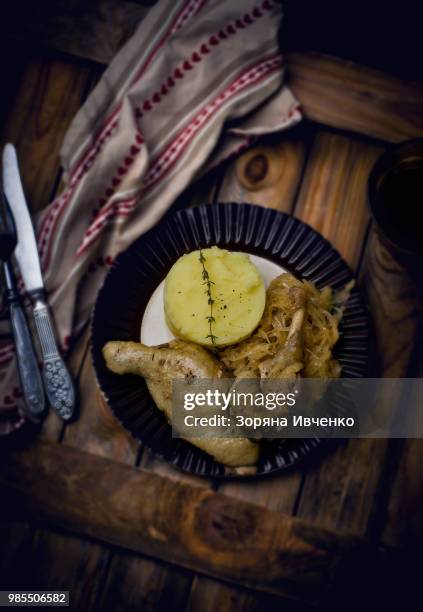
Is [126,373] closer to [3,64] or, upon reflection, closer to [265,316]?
[265,316]

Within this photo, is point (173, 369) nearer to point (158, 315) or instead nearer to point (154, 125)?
point (158, 315)

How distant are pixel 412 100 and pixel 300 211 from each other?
45 centimetres

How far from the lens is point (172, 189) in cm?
169

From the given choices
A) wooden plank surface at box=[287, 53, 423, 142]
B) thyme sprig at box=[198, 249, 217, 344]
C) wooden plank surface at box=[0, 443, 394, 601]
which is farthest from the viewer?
wooden plank surface at box=[287, 53, 423, 142]

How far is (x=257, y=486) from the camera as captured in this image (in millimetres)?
1627

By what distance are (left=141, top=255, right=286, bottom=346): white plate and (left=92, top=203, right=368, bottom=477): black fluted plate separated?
0.06 ft

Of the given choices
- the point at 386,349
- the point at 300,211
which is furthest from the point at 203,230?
the point at 386,349

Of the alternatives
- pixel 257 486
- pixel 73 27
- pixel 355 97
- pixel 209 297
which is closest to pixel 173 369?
pixel 209 297

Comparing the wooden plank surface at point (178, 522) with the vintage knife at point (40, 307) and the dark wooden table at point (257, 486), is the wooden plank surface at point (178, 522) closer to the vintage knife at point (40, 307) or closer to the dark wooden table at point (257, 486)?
the dark wooden table at point (257, 486)

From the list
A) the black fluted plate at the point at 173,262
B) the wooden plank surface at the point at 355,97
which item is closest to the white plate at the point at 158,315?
the black fluted plate at the point at 173,262

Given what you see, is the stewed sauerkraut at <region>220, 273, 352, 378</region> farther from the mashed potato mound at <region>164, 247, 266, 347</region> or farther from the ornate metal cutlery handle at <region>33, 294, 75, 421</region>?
the ornate metal cutlery handle at <region>33, 294, 75, 421</region>

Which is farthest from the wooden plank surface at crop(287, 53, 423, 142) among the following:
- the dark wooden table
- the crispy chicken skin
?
the crispy chicken skin

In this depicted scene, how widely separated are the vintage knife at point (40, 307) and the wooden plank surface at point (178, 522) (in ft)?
0.53

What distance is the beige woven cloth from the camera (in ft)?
5.47
